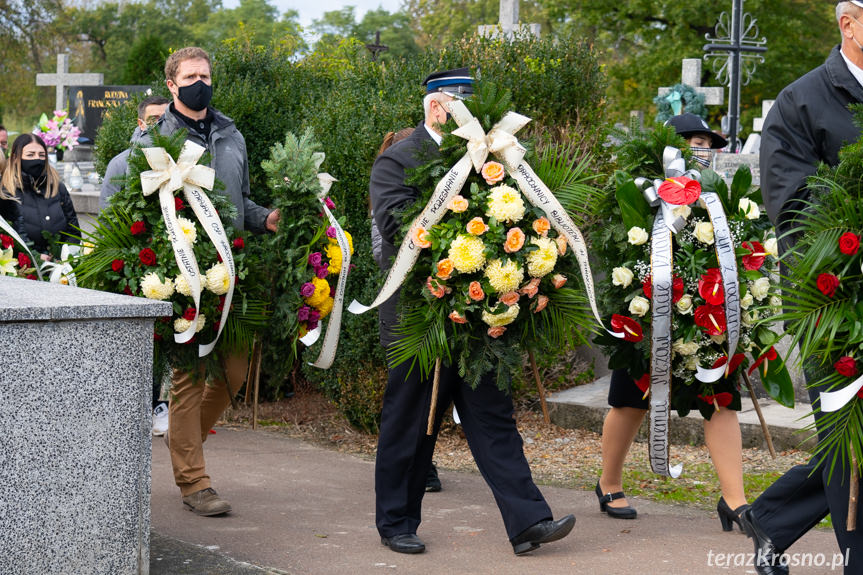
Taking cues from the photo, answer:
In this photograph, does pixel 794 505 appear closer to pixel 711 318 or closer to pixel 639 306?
pixel 711 318

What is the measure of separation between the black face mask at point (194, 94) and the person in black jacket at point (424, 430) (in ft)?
3.52

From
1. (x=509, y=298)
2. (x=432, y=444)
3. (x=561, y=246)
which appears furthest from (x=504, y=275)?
(x=432, y=444)

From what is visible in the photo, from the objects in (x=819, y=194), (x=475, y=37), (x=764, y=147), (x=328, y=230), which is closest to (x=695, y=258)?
Result: (x=764, y=147)

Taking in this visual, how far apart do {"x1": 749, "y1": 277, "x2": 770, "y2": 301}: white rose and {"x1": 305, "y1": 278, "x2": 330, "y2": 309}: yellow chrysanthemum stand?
1.97 m

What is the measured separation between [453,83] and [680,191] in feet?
3.67

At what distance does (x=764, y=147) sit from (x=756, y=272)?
1.05 meters

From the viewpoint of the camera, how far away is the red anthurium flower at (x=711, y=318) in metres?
4.81

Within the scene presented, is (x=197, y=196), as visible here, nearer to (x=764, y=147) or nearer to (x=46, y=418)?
(x=46, y=418)

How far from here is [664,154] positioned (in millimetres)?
5016

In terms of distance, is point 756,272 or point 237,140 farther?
point 237,140

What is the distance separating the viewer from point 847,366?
338cm

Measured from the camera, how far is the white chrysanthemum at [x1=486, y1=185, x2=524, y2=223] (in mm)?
4438

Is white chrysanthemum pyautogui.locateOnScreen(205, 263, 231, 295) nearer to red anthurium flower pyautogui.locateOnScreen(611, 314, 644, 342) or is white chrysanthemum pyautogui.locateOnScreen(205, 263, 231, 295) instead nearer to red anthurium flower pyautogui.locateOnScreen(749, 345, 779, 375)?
red anthurium flower pyautogui.locateOnScreen(611, 314, 644, 342)

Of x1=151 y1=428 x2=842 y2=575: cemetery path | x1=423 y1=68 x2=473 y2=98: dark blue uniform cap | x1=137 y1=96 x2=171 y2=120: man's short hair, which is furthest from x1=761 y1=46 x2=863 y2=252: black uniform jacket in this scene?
x1=137 y1=96 x2=171 y2=120: man's short hair
